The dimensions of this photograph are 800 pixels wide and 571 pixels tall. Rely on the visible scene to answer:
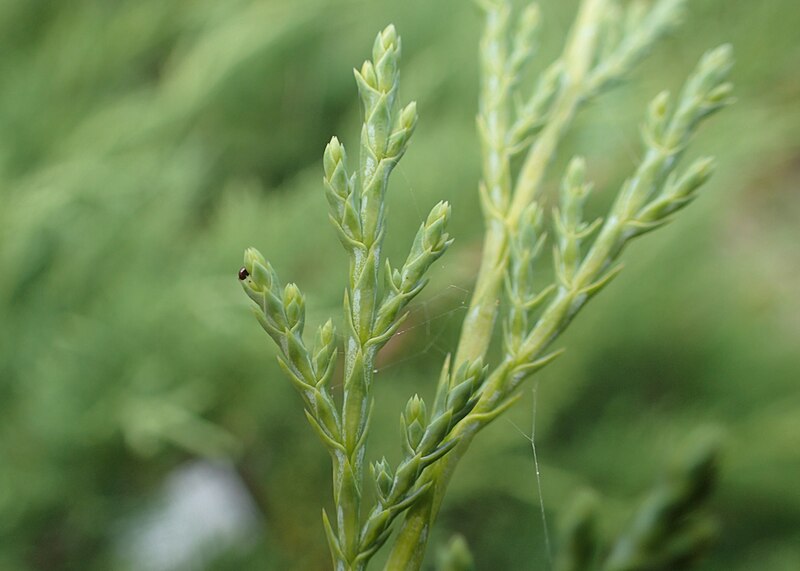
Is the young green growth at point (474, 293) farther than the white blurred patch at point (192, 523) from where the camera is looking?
No

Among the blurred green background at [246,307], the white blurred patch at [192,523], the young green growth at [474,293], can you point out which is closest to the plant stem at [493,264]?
the young green growth at [474,293]

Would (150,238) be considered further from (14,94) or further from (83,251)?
(14,94)

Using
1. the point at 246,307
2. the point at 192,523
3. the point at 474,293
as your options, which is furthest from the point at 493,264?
the point at 192,523

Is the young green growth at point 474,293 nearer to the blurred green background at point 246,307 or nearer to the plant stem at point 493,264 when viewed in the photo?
the plant stem at point 493,264

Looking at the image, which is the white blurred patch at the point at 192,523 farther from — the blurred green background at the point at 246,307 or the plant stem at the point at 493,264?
the plant stem at the point at 493,264

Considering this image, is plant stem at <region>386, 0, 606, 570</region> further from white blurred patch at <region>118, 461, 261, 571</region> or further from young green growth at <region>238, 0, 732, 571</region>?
white blurred patch at <region>118, 461, 261, 571</region>

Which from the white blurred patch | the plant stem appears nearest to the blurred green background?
the white blurred patch

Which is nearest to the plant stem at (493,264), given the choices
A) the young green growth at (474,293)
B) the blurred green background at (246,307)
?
the young green growth at (474,293)

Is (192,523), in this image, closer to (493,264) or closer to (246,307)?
(246,307)
